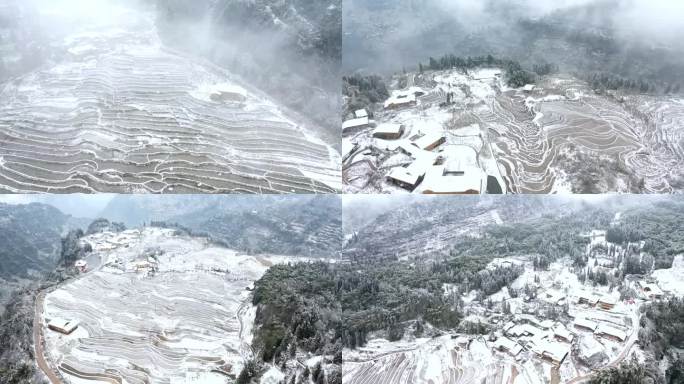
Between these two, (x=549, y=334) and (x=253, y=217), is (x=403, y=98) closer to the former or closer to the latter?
(x=253, y=217)

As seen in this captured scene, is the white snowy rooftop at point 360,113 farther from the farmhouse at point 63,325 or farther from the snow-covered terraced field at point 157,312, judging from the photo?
the farmhouse at point 63,325

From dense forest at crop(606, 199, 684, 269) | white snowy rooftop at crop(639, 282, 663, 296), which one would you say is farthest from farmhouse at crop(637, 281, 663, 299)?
dense forest at crop(606, 199, 684, 269)

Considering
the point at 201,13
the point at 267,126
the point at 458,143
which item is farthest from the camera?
the point at 201,13

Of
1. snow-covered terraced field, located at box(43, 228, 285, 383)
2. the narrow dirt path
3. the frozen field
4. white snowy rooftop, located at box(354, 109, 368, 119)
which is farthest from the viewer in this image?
white snowy rooftop, located at box(354, 109, 368, 119)

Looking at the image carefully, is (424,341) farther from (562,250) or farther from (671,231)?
(671,231)

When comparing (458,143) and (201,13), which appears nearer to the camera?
(458,143)

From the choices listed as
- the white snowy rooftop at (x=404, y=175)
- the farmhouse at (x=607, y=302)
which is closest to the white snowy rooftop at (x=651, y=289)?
the farmhouse at (x=607, y=302)

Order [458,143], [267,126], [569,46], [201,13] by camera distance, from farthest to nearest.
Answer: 1. [201,13]
2. [569,46]
3. [267,126]
4. [458,143]

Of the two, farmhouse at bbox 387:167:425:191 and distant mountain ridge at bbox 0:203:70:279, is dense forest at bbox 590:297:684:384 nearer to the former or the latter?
farmhouse at bbox 387:167:425:191

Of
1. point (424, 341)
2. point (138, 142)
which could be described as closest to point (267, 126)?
point (138, 142)
